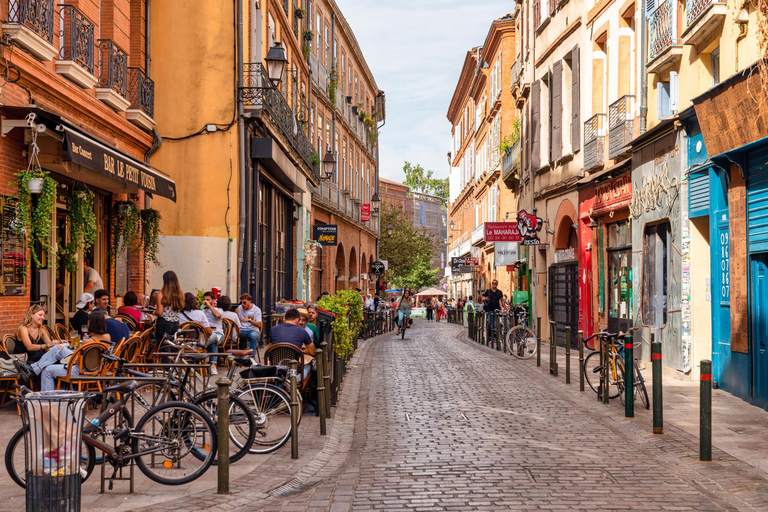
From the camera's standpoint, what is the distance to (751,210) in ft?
38.3

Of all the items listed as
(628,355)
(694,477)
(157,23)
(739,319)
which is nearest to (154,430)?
(694,477)

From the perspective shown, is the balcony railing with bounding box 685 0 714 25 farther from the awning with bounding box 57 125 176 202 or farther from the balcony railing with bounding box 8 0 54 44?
the balcony railing with bounding box 8 0 54 44

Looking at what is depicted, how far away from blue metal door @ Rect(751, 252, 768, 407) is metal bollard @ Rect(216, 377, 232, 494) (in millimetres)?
7528

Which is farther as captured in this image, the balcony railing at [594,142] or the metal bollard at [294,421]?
the balcony railing at [594,142]

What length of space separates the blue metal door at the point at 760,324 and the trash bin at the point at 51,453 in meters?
8.79

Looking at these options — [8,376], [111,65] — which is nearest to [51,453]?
[8,376]

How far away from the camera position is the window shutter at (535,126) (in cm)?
2570

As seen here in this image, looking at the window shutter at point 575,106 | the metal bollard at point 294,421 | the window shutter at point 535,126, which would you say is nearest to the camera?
the metal bollard at point 294,421

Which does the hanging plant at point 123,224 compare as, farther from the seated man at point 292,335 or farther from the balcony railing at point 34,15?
the seated man at point 292,335

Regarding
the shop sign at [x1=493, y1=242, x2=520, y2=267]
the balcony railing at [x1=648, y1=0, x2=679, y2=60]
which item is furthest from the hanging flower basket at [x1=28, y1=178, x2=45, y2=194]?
the shop sign at [x1=493, y1=242, x2=520, y2=267]

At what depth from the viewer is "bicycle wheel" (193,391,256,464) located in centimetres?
738

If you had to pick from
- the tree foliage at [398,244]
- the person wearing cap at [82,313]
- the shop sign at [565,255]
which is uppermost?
the tree foliage at [398,244]

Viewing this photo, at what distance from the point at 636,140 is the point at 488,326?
8.43 metres

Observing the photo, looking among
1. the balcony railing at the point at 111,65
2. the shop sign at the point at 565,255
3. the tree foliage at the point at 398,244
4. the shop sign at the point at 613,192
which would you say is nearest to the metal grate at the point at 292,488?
the balcony railing at the point at 111,65
